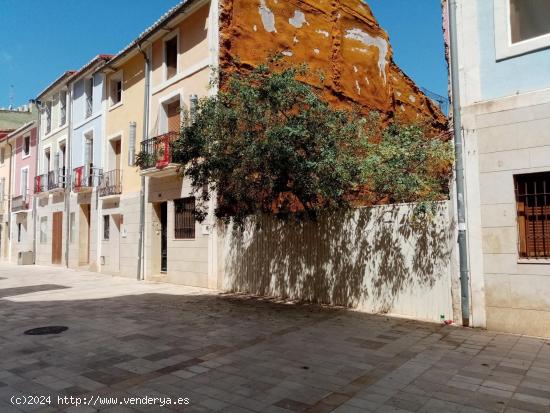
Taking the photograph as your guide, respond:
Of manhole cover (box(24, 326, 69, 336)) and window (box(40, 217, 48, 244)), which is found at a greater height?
window (box(40, 217, 48, 244))

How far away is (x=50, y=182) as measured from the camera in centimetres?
2250

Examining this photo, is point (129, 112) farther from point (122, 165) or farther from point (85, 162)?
point (85, 162)

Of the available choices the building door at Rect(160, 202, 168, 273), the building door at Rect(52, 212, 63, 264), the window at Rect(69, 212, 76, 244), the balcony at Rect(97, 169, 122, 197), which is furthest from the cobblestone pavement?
the building door at Rect(52, 212, 63, 264)

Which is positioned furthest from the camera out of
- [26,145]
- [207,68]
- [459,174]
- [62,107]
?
[26,145]

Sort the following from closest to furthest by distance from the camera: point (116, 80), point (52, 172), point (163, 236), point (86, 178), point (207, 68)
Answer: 1. point (207, 68)
2. point (163, 236)
3. point (116, 80)
4. point (86, 178)
5. point (52, 172)

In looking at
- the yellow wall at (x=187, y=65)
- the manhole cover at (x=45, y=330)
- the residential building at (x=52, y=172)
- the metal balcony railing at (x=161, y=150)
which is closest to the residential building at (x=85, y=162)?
the residential building at (x=52, y=172)

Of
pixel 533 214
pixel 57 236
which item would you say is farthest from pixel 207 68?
pixel 57 236

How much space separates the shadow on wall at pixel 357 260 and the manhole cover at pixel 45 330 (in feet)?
15.5

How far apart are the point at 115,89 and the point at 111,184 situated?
4.14 metres

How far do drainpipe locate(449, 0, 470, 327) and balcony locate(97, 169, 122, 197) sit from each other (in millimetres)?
13273

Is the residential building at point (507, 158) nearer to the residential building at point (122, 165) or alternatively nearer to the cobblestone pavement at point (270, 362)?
the cobblestone pavement at point (270, 362)

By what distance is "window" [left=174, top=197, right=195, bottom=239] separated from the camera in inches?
536

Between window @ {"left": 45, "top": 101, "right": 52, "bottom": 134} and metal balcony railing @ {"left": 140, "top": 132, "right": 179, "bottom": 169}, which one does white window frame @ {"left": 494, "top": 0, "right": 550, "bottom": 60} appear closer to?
metal balcony railing @ {"left": 140, "top": 132, "right": 179, "bottom": 169}

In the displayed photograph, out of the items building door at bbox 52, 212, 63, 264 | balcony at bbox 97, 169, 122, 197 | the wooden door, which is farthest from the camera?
building door at bbox 52, 212, 63, 264
